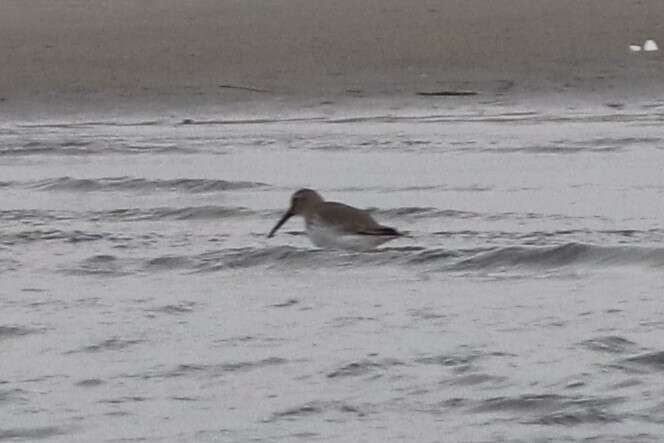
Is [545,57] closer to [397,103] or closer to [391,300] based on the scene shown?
[397,103]

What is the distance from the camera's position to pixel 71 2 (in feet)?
63.5

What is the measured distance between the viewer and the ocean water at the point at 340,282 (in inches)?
251

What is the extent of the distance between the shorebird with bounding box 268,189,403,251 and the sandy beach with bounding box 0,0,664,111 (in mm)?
4981

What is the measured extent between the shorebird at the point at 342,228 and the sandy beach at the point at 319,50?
4981 mm

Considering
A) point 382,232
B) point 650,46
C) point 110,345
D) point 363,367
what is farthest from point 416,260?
point 650,46

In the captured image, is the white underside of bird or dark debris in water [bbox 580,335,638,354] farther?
the white underside of bird

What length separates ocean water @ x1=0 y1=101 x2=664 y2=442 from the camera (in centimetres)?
638

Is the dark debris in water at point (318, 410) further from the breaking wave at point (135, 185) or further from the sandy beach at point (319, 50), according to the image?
the sandy beach at point (319, 50)

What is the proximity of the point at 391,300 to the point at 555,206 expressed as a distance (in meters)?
2.17

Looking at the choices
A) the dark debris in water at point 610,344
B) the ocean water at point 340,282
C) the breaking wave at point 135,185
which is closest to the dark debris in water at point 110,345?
the ocean water at point 340,282

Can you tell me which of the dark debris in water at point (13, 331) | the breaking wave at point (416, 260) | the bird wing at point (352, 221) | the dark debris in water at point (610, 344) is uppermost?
the bird wing at point (352, 221)

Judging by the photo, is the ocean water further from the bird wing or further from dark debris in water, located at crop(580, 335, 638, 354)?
the bird wing

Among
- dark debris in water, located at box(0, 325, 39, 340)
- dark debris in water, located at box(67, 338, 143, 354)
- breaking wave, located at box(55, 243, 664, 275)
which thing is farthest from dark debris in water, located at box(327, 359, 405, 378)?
breaking wave, located at box(55, 243, 664, 275)

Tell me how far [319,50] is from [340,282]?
7.61 m
